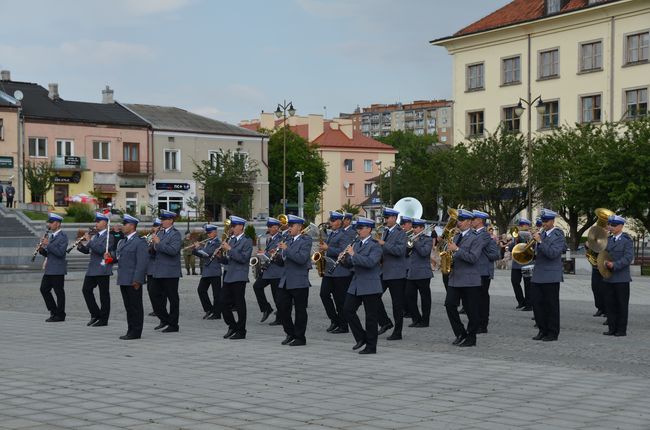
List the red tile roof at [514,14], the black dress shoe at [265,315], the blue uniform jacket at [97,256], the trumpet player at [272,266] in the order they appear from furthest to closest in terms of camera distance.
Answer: the red tile roof at [514,14] → the black dress shoe at [265,315] → the blue uniform jacket at [97,256] → the trumpet player at [272,266]

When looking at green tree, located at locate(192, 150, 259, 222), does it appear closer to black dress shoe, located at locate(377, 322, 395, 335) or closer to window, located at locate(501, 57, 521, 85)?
window, located at locate(501, 57, 521, 85)

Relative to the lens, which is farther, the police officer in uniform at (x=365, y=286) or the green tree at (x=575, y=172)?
the green tree at (x=575, y=172)

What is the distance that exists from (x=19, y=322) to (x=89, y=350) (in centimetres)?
453

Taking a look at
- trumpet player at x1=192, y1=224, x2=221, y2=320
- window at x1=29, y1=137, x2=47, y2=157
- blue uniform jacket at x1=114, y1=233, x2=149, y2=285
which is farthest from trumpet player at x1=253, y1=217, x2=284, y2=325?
window at x1=29, y1=137, x2=47, y2=157

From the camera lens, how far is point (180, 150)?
7544cm

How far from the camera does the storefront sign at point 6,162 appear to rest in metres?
65.9

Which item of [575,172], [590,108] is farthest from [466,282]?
[590,108]

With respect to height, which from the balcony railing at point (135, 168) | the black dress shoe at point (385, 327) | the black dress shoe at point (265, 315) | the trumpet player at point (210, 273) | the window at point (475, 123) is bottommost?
the black dress shoe at point (265, 315)

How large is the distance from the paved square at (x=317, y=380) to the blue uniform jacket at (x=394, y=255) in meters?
1.05

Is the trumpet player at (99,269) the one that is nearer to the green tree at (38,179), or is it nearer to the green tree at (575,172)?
the green tree at (575,172)

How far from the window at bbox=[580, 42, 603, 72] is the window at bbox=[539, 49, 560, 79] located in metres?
1.70

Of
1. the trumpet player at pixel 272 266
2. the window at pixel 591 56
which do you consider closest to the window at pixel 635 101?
the window at pixel 591 56

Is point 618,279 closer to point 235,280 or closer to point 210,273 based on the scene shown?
point 235,280

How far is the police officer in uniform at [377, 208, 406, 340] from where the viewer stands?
1508 cm
